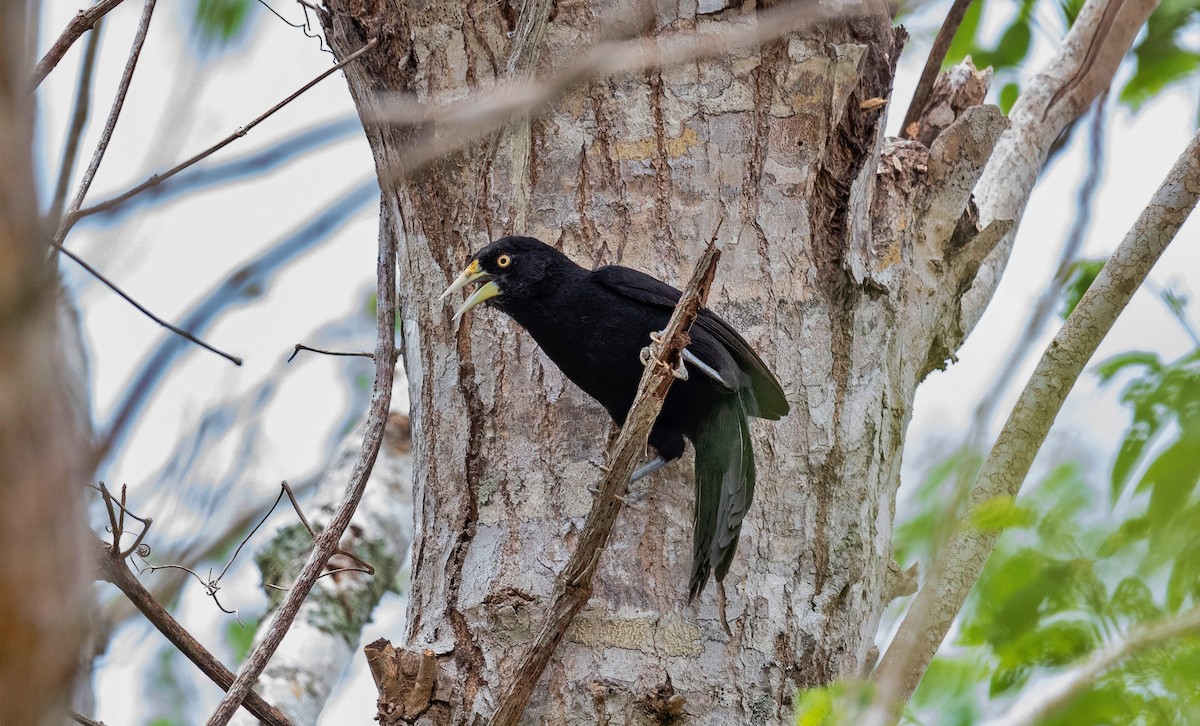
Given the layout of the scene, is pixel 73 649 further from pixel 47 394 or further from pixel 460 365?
pixel 460 365

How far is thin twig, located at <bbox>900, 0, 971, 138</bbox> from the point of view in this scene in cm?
417

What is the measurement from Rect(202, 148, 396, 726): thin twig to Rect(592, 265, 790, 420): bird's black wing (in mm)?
762

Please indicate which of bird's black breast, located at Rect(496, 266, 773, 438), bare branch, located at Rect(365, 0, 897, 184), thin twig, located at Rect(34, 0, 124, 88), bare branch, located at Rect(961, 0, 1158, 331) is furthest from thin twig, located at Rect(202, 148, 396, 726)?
bare branch, located at Rect(961, 0, 1158, 331)

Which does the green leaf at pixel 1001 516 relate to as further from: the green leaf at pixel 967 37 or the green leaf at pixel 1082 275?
the green leaf at pixel 967 37

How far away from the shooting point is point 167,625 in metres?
2.56

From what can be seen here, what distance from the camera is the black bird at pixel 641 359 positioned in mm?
2861

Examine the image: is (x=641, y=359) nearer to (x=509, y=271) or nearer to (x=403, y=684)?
(x=509, y=271)

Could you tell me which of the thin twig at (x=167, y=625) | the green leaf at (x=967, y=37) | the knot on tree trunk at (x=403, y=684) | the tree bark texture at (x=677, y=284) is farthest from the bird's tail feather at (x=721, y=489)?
the green leaf at (x=967, y=37)

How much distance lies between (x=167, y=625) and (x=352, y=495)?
0.66 meters

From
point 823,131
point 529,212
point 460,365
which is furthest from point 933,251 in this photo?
point 460,365

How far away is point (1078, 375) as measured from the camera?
2742 millimetres

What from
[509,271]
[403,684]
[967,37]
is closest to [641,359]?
[509,271]

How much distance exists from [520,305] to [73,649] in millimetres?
2435

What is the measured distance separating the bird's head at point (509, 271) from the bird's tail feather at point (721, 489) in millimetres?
631
